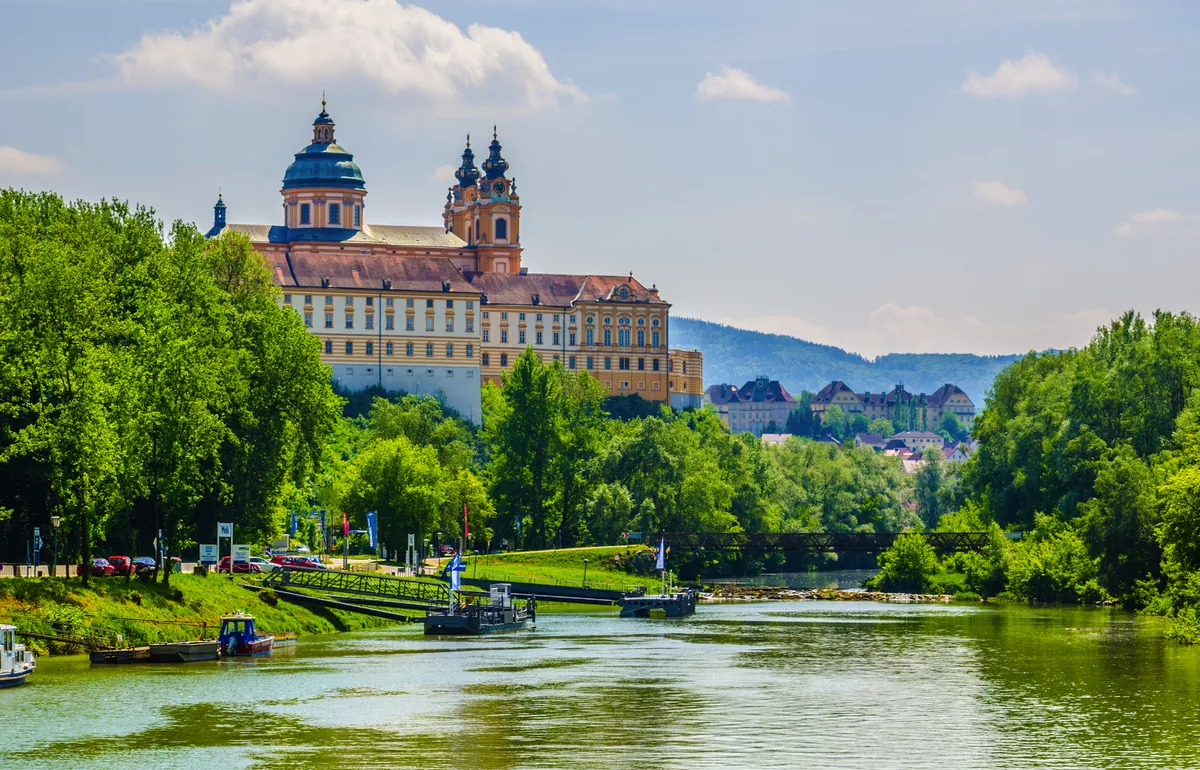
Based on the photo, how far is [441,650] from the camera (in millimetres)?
66812

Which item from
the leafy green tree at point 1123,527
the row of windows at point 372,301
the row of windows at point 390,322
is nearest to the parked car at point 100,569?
the leafy green tree at point 1123,527

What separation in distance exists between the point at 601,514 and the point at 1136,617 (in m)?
45.4

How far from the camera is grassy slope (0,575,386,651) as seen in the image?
188 feet

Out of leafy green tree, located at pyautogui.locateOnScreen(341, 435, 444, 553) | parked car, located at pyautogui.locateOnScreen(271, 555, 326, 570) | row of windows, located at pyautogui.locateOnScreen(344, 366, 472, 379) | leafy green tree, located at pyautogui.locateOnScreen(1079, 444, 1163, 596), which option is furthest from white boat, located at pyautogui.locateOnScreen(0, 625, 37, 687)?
row of windows, located at pyautogui.locateOnScreen(344, 366, 472, 379)

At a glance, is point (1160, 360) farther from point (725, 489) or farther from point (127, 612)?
point (127, 612)

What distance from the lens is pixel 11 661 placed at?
4959 cm

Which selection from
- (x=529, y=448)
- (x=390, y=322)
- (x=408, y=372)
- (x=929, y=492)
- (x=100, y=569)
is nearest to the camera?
(x=100, y=569)

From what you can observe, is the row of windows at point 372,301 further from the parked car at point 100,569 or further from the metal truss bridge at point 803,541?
the parked car at point 100,569

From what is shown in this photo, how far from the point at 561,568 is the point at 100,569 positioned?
45.6 metres

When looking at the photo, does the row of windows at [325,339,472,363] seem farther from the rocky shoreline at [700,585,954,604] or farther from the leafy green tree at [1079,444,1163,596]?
the leafy green tree at [1079,444,1163,596]

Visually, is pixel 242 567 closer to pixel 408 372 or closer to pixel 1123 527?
pixel 1123 527

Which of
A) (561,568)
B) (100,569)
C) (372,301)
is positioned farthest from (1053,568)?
(372,301)

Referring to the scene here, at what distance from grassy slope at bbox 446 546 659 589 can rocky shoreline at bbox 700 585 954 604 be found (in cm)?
462

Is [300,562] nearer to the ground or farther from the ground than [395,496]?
nearer to the ground
